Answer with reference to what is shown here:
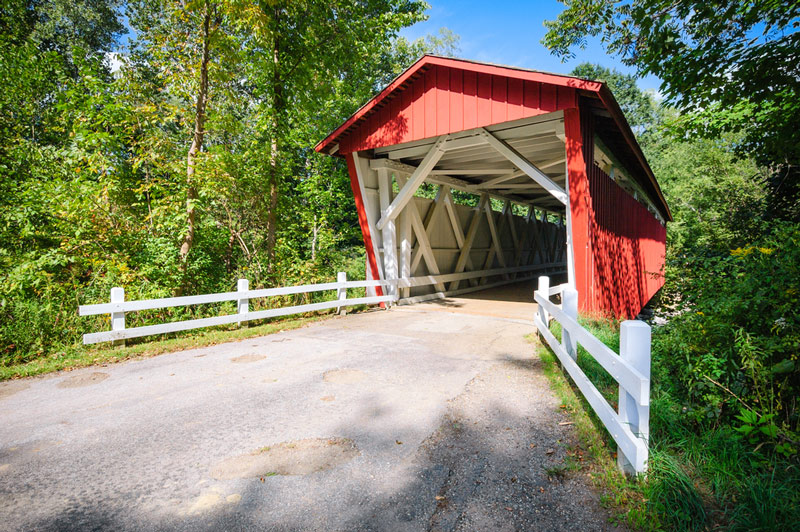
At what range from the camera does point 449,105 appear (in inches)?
312

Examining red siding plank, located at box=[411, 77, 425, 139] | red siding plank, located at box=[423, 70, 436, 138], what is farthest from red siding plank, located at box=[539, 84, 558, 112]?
red siding plank, located at box=[411, 77, 425, 139]

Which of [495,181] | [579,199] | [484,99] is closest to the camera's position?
[579,199]

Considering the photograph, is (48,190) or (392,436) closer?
(392,436)

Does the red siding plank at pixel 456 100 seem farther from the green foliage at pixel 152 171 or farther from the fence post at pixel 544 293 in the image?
the green foliage at pixel 152 171

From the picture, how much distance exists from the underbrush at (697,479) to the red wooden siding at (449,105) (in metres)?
5.47

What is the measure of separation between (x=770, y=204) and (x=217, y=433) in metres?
12.9

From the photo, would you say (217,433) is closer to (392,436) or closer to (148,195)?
(392,436)

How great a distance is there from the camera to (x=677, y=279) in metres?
4.64

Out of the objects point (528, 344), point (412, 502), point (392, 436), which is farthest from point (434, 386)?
point (528, 344)

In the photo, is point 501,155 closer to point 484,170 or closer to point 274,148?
point 484,170

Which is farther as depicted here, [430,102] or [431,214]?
[431,214]

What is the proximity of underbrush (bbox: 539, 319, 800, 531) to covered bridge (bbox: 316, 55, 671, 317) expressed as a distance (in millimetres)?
2963

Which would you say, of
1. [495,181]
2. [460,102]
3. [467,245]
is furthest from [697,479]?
[495,181]

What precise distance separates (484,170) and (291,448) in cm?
998
